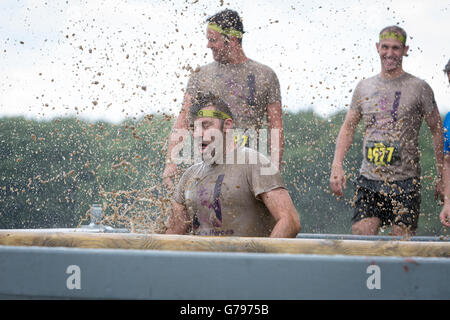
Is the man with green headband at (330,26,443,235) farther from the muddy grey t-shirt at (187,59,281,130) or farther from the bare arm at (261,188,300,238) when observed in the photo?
the bare arm at (261,188,300,238)

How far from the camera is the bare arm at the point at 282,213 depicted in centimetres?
304

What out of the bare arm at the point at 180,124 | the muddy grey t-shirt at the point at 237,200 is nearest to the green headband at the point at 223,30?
the bare arm at the point at 180,124

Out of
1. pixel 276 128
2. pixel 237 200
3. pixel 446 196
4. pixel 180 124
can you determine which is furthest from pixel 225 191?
pixel 446 196

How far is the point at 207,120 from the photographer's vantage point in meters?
3.46

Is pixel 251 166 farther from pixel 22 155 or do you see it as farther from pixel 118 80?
pixel 22 155

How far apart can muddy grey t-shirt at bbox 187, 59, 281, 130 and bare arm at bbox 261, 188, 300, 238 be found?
0.99 meters

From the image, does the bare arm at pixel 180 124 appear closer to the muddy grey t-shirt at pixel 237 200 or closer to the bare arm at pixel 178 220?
the bare arm at pixel 178 220

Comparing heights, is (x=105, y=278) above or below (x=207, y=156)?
below

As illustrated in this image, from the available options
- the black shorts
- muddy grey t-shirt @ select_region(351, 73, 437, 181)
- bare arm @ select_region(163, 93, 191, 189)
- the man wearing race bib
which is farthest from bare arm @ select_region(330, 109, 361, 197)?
bare arm @ select_region(163, 93, 191, 189)

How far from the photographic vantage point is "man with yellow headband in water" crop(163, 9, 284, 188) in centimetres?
416
